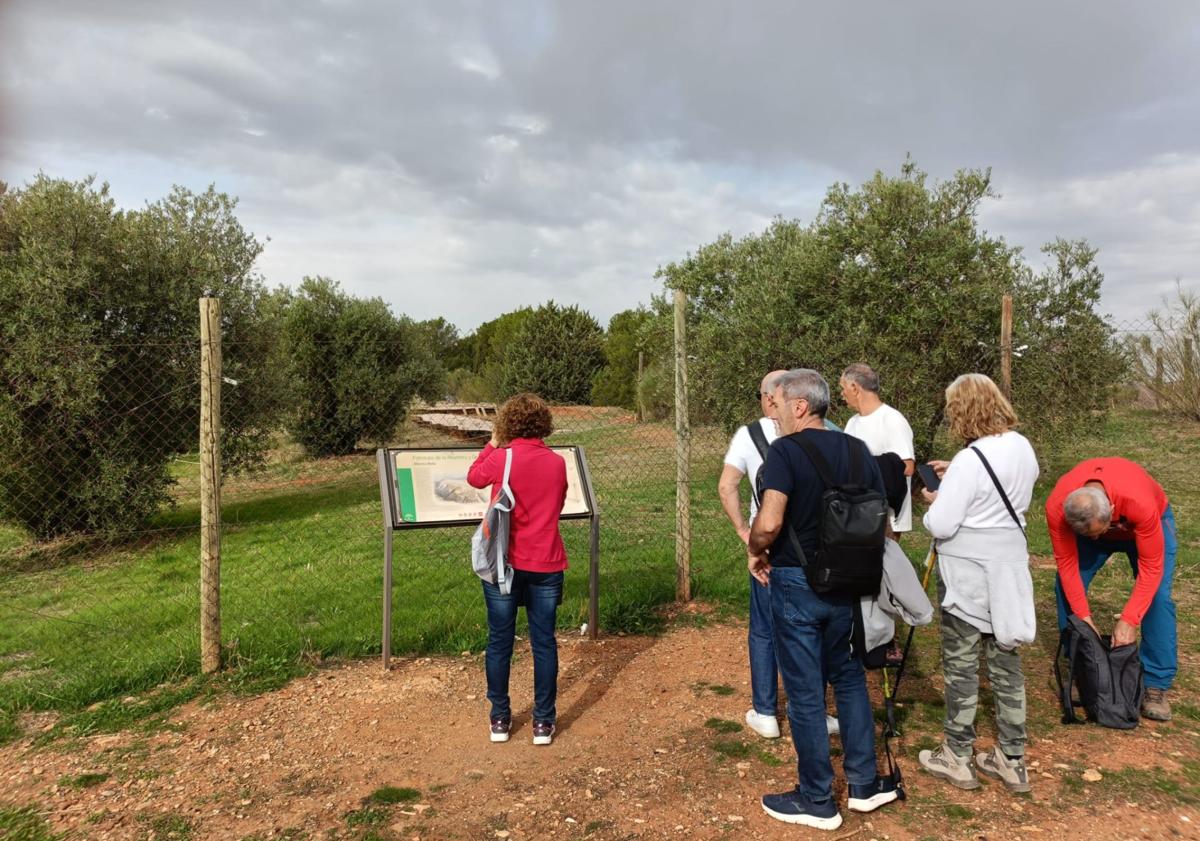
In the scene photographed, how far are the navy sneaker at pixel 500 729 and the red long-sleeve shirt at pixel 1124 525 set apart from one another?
311 cm

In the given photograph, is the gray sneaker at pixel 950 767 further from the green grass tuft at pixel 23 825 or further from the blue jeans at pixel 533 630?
the green grass tuft at pixel 23 825

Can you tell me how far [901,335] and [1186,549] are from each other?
3.82m

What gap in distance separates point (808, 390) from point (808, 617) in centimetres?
95

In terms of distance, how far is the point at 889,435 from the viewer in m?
4.43

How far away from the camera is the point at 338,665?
5.18 m

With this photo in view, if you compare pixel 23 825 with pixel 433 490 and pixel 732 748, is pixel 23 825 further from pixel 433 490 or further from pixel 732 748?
pixel 732 748

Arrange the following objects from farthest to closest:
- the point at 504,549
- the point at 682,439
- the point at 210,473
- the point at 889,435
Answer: the point at 682,439 → the point at 210,473 → the point at 889,435 → the point at 504,549

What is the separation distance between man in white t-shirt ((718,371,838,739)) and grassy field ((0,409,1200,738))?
1.80 meters

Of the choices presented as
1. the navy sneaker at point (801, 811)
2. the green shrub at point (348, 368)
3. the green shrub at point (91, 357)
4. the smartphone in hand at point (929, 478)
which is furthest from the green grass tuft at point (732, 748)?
the green shrub at point (348, 368)

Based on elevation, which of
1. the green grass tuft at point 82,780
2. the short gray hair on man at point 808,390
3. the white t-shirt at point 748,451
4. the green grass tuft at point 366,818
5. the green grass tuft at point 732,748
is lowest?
the green grass tuft at point 732,748

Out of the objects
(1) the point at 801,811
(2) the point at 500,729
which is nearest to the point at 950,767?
(1) the point at 801,811

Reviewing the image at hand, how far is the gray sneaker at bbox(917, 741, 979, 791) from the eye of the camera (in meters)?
3.50

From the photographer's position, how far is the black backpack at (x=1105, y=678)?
4055 millimetres

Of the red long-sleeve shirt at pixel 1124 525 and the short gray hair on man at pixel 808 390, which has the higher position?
the short gray hair on man at pixel 808 390
